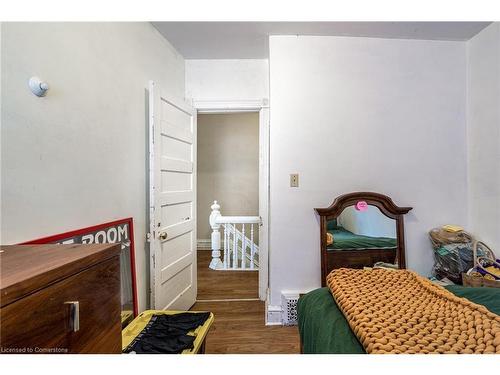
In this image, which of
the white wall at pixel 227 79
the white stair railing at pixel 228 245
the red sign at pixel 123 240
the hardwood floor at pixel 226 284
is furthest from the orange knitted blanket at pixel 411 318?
the white stair railing at pixel 228 245

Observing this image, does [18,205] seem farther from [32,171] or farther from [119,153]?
[119,153]

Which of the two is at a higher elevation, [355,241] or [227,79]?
[227,79]

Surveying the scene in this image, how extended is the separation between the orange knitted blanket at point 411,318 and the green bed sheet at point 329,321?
0.04m

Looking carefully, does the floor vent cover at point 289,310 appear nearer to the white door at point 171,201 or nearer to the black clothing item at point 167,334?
the black clothing item at point 167,334

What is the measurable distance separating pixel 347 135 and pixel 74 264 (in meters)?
2.14

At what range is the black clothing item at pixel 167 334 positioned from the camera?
122cm

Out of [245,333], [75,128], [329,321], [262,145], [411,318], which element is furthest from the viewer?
[262,145]

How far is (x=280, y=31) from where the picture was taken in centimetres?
206

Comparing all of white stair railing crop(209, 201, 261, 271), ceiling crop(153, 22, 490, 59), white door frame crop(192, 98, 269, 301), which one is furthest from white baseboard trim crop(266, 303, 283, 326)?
ceiling crop(153, 22, 490, 59)

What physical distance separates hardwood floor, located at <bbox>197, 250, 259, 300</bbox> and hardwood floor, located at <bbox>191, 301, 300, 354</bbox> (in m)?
0.23

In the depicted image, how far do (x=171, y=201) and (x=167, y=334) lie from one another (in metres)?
1.04

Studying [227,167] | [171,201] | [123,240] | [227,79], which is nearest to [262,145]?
[227,79]

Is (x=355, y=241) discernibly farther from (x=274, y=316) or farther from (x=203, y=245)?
(x=203, y=245)

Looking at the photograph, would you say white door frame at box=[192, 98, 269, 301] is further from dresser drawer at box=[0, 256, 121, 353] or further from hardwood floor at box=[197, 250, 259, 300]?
dresser drawer at box=[0, 256, 121, 353]
